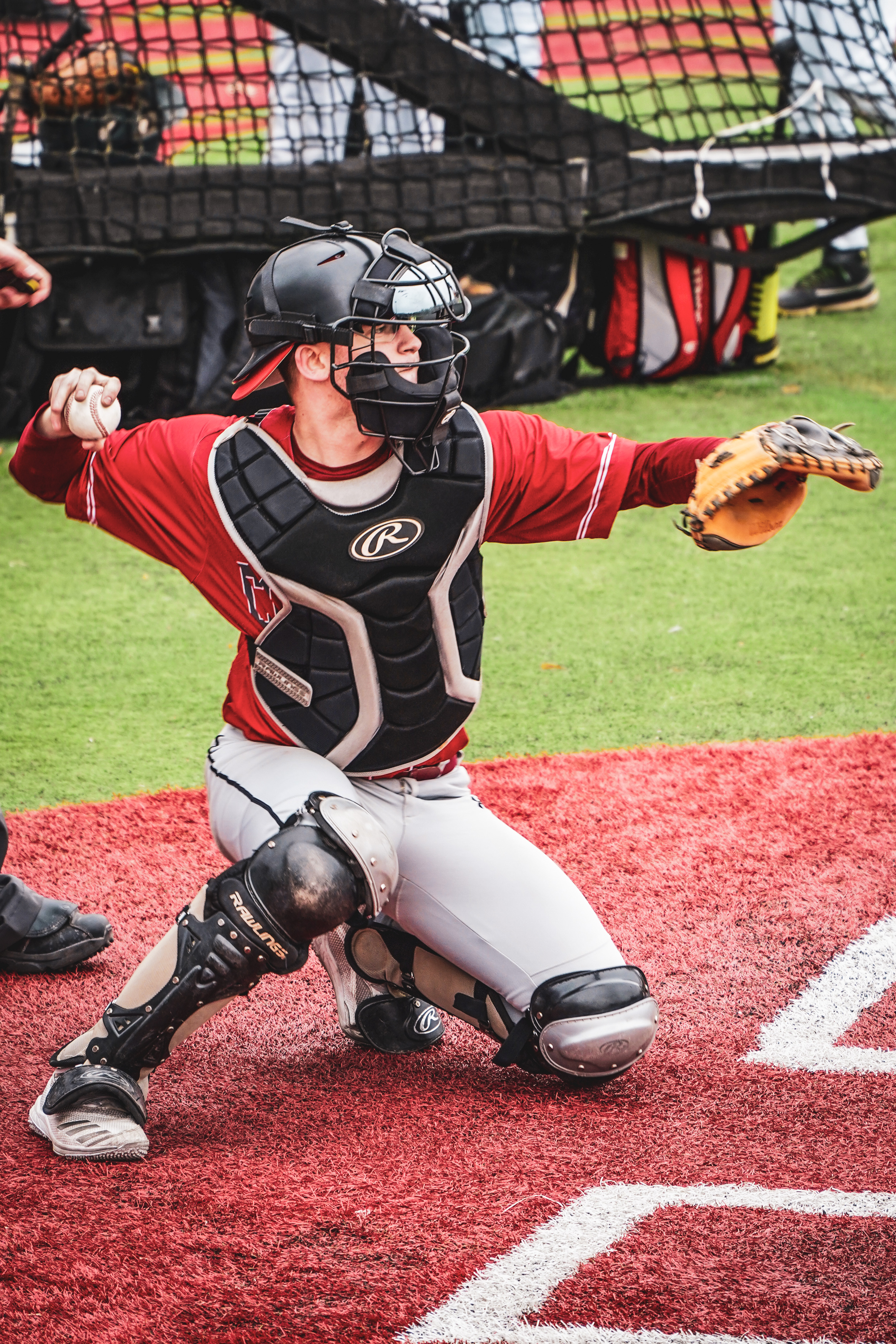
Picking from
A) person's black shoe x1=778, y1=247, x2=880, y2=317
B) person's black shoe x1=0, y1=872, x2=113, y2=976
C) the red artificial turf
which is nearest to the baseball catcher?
the red artificial turf

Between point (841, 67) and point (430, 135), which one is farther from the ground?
point (841, 67)

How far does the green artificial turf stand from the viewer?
12.1ft

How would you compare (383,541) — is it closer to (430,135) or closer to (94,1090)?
(94,1090)

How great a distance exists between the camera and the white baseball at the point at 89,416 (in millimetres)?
2096

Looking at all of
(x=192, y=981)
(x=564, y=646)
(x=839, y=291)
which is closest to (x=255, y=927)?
(x=192, y=981)

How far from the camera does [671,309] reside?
6781 mm

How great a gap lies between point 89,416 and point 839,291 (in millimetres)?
7125

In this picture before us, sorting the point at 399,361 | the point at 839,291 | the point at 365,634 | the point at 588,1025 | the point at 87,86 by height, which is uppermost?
the point at 87,86

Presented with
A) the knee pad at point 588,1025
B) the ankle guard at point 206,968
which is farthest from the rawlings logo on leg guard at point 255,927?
the knee pad at point 588,1025

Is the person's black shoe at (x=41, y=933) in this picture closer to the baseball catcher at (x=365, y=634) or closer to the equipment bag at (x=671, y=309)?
the baseball catcher at (x=365, y=634)

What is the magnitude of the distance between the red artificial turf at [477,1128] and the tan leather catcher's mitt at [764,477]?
87cm

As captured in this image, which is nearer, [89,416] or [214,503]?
[89,416]

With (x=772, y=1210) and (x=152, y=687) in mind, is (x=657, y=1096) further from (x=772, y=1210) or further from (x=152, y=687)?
(x=152, y=687)

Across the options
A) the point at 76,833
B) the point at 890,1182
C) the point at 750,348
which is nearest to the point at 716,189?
the point at 750,348
